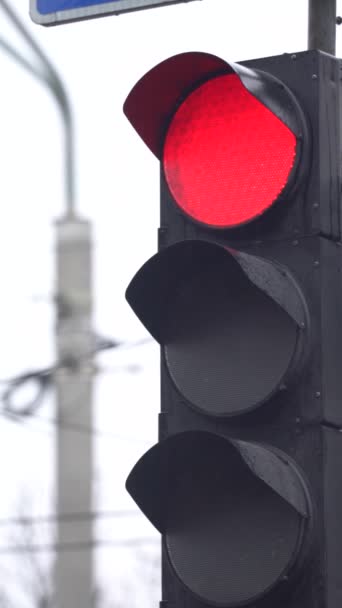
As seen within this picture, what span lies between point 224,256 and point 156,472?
421 mm

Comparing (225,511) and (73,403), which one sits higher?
(225,511)

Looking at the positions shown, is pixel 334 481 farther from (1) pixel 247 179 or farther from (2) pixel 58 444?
(2) pixel 58 444

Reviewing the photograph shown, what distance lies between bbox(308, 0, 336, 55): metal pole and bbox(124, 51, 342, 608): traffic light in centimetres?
15

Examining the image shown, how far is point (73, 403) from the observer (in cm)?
1045

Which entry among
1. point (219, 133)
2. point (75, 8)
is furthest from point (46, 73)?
point (219, 133)

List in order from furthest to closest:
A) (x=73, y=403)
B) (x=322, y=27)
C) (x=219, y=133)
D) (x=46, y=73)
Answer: (x=73, y=403) → (x=46, y=73) → (x=322, y=27) → (x=219, y=133)

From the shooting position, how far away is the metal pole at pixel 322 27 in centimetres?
389

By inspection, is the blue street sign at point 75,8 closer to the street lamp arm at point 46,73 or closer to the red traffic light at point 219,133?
the red traffic light at point 219,133

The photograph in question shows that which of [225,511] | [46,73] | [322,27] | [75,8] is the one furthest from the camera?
[46,73]

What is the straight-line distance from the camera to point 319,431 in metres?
3.51

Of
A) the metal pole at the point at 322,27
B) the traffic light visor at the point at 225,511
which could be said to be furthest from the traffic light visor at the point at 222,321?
the metal pole at the point at 322,27

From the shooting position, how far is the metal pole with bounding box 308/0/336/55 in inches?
153

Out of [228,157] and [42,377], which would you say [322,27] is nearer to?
[228,157]

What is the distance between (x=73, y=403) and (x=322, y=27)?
264 inches
